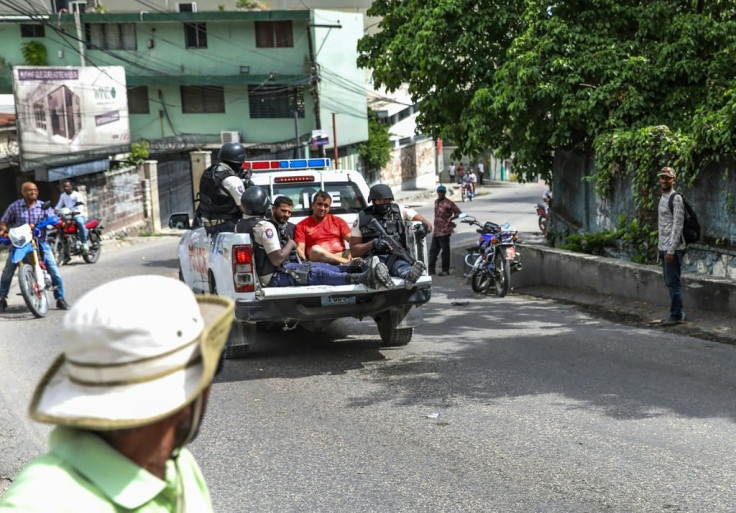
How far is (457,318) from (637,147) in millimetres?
3854

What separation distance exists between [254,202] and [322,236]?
1.15m

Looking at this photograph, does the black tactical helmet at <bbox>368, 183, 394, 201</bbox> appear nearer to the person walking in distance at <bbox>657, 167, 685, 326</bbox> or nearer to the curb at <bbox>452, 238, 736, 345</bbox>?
the person walking in distance at <bbox>657, 167, 685, 326</bbox>

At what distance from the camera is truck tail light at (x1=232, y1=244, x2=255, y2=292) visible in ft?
30.9

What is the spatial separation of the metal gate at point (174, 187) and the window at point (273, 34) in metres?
7.29

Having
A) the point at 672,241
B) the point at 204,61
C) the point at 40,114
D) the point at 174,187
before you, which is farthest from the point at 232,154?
the point at 204,61

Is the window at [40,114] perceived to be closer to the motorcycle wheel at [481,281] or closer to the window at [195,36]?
the window at [195,36]

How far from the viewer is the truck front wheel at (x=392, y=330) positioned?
1029 cm

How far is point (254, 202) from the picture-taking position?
31.8 feet

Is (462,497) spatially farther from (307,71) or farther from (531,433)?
(307,71)

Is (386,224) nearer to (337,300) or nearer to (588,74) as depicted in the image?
(337,300)

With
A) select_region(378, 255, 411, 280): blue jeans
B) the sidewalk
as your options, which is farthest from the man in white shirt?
select_region(378, 255, 411, 280): blue jeans

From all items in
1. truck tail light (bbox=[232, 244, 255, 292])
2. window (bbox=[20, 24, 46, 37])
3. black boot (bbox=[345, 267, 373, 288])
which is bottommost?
black boot (bbox=[345, 267, 373, 288])

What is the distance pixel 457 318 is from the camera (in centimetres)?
1273

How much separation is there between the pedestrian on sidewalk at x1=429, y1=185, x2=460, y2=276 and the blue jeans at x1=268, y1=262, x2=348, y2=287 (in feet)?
29.5
